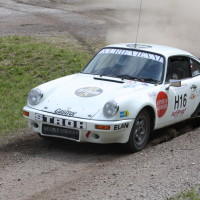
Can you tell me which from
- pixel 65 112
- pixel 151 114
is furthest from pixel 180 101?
pixel 65 112

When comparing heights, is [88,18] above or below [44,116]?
below

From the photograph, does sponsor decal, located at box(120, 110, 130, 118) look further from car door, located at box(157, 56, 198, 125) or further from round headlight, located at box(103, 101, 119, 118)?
car door, located at box(157, 56, 198, 125)

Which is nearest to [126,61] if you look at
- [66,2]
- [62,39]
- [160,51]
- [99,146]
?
[160,51]

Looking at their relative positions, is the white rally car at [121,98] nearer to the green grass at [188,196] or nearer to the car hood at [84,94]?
the car hood at [84,94]

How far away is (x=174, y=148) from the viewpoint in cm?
810

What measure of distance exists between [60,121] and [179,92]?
2.21 meters

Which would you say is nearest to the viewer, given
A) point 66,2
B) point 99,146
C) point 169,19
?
point 99,146

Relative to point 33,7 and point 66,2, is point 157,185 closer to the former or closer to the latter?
point 33,7

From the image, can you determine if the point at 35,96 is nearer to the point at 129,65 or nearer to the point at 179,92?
the point at 129,65

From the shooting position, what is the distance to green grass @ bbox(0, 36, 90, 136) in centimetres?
1130

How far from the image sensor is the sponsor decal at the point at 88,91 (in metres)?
8.00

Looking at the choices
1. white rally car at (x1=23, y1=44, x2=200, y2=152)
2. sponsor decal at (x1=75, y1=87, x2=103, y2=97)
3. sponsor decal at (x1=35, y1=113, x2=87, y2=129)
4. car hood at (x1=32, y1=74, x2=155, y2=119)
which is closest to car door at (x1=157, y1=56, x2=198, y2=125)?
white rally car at (x1=23, y1=44, x2=200, y2=152)

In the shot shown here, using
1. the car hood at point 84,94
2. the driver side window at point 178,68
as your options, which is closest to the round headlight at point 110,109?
the car hood at point 84,94

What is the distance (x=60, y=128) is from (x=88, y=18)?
16.9 m
